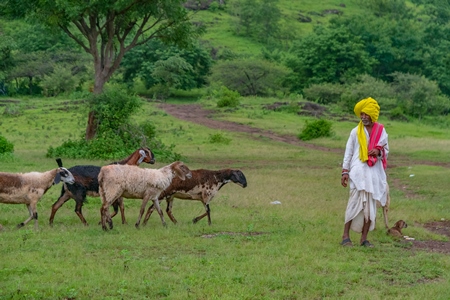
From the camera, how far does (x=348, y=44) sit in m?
60.1

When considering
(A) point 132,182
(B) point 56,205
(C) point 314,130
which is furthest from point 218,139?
(A) point 132,182

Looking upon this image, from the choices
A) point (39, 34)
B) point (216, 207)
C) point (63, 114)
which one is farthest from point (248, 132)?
point (39, 34)

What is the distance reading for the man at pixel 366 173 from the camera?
33.0 feet

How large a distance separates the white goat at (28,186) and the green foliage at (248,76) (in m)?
47.2

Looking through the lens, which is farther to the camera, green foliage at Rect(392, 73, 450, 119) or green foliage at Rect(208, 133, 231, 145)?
green foliage at Rect(392, 73, 450, 119)

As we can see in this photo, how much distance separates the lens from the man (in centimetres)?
1006

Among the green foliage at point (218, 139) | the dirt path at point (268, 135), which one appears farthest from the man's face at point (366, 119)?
the green foliage at point (218, 139)

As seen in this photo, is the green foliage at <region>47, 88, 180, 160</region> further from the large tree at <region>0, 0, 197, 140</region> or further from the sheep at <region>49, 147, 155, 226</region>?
the sheep at <region>49, 147, 155, 226</region>

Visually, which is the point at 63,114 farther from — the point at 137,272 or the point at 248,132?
the point at 137,272

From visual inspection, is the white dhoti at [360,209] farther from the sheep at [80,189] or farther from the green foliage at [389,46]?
the green foliage at [389,46]

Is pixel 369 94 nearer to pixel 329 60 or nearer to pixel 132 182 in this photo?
pixel 329 60

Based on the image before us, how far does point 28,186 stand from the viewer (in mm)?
11125

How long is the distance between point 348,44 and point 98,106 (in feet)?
133

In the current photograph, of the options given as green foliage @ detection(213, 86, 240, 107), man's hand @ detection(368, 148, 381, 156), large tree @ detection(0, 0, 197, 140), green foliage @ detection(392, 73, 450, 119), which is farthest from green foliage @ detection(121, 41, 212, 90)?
man's hand @ detection(368, 148, 381, 156)
